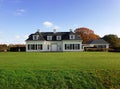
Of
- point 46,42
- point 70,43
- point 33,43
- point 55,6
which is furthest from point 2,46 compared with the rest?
point 55,6

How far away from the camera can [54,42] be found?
46.2 m

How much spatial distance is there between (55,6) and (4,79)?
19.6 metres

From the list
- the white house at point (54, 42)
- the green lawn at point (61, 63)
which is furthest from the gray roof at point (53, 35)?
the green lawn at point (61, 63)

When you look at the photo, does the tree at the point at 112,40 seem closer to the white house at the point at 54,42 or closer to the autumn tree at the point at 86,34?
the autumn tree at the point at 86,34

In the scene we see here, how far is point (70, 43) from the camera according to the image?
44375mm

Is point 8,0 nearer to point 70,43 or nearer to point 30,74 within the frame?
point 30,74

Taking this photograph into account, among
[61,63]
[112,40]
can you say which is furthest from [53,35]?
[61,63]

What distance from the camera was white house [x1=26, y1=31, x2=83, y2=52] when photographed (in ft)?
145

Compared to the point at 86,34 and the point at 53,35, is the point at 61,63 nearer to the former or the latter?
the point at 53,35

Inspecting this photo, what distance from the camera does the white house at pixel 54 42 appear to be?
4431 centimetres

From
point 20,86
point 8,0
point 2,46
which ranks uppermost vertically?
point 8,0

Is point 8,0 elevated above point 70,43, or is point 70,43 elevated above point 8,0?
point 8,0

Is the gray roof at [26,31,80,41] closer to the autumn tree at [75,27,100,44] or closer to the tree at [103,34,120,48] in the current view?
the tree at [103,34,120,48]

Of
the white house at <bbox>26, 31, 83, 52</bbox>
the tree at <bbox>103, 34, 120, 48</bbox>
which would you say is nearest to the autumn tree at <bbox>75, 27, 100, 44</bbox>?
the tree at <bbox>103, 34, 120, 48</bbox>
